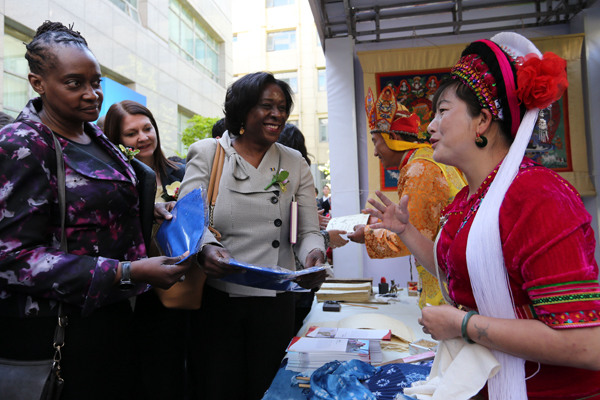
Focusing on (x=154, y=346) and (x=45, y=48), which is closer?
(x=45, y=48)

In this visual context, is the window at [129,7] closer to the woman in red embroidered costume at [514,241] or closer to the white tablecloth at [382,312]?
the white tablecloth at [382,312]

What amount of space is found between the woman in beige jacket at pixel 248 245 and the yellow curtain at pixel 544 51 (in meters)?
3.31

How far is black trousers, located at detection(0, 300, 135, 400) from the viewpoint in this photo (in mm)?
1411

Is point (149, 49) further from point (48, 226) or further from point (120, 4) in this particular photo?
point (48, 226)

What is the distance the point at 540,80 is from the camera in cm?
115

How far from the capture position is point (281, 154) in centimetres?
244

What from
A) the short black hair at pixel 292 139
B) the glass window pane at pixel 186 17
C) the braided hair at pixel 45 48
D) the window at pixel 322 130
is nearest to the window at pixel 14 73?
the short black hair at pixel 292 139

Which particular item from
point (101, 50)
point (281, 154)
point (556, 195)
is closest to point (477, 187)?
point (556, 195)

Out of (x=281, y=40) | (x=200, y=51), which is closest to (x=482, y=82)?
(x=200, y=51)

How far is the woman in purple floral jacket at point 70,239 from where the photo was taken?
4.45 ft

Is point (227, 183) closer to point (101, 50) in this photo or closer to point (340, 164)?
point (340, 164)

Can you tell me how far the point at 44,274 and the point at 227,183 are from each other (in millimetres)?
989

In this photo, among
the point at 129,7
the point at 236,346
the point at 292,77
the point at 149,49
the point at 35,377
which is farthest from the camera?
the point at 292,77

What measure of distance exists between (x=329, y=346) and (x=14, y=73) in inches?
368
